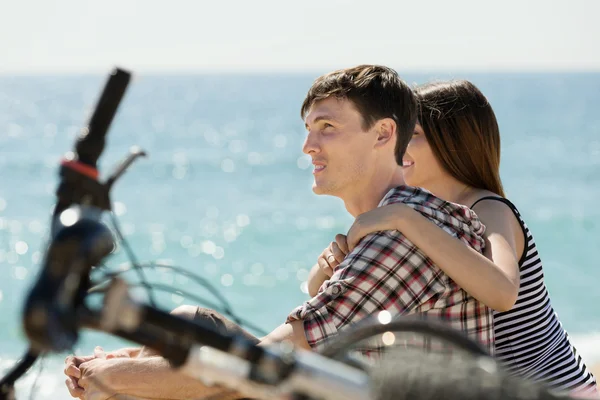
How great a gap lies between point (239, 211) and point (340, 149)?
15.3 metres

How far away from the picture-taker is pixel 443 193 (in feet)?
10.8

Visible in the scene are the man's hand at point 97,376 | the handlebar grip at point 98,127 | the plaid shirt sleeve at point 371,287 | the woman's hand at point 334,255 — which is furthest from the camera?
the woman's hand at point 334,255

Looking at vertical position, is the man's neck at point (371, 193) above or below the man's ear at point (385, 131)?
below

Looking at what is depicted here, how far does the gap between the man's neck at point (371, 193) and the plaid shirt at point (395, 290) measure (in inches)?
6.5

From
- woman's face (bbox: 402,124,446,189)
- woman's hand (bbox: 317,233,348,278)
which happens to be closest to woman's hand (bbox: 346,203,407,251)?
woman's hand (bbox: 317,233,348,278)

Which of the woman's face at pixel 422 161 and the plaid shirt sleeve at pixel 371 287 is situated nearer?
the plaid shirt sleeve at pixel 371 287

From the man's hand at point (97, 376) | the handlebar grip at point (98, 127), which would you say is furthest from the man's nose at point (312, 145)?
Answer: the handlebar grip at point (98, 127)

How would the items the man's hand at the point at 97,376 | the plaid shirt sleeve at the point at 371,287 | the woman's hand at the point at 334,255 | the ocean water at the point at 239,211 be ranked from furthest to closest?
the ocean water at the point at 239,211
the woman's hand at the point at 334,255
the man's hand at the point at 97,376
the plaid shirt sleeve at the point at 371,287

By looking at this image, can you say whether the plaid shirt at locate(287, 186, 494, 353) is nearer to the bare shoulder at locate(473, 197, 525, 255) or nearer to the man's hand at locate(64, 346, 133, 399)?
the bare shoulder at locate(473, 197, 525, 255)

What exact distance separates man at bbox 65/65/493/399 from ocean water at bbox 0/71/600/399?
42cm

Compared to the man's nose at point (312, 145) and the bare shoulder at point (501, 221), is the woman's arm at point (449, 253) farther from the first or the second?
the man's nose at point (312, 145)

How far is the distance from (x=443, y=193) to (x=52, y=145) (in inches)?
1151

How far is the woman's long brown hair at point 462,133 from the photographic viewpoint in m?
3.24

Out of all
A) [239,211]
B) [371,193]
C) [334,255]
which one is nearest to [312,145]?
[371,193]
